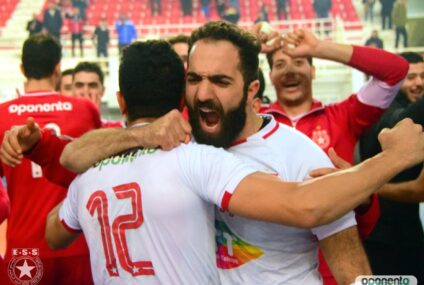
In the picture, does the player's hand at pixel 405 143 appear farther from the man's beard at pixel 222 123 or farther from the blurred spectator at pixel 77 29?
the blurred spectator at pixel 77 29

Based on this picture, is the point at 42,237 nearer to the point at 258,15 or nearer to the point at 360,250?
the point at 360,250

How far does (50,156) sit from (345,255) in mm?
1177

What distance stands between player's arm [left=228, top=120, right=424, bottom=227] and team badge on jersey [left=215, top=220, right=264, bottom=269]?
227mm

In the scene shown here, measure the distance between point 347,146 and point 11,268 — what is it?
176 cm

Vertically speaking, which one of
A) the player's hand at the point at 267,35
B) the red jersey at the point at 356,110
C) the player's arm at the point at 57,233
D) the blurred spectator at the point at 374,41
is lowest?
the blurred spectator at the point at 374,41

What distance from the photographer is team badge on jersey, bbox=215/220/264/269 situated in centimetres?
189

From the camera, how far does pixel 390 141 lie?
168cm

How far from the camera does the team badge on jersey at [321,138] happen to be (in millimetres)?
3186

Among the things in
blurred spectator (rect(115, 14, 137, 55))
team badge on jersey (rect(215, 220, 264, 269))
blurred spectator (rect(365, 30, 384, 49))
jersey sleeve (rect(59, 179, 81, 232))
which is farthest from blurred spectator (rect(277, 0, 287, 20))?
team badge on jersey (rect(215, 220, 264, 269))

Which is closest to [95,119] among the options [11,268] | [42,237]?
[42,237]

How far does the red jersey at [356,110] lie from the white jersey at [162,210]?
3.03ft

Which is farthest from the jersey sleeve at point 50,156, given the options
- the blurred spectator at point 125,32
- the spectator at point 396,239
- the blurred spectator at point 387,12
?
the blurred spectator at point 387,12

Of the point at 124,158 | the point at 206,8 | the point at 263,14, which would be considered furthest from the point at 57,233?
the point at 206,8

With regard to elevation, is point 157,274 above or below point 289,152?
below
